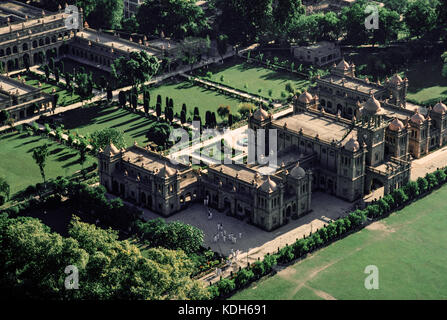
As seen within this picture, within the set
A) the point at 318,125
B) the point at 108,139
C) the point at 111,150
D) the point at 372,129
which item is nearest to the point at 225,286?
the point at 111,150

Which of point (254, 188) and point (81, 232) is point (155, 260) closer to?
point (81, 232)

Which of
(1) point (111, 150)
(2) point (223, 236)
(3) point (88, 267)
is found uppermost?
(1) point (111, 150)

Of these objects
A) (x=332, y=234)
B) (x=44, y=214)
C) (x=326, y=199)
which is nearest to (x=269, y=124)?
(x=326, y=199)

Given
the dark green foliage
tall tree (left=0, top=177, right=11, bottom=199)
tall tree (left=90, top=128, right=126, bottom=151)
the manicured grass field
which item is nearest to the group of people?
the dark green foliage

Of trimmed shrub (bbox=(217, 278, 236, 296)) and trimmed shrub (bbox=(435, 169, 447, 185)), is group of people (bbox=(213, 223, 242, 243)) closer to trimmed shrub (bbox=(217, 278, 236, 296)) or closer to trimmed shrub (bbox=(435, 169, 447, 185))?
trimmed shrub (bbox=(217, 278, 236, 296))

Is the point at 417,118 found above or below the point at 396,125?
below

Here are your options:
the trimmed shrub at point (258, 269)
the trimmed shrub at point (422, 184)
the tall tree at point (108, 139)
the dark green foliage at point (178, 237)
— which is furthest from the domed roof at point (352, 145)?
the tall tree at point (108, 139)

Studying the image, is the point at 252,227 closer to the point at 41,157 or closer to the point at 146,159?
the point at 146,159
